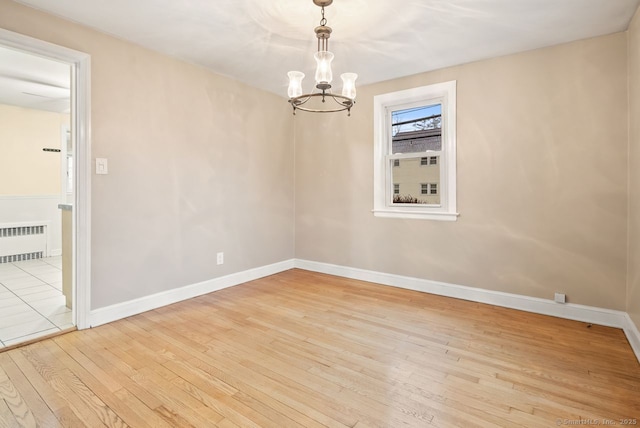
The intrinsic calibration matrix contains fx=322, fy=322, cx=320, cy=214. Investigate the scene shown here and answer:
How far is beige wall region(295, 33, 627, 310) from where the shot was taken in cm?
262

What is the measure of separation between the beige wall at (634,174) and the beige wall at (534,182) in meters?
0.09

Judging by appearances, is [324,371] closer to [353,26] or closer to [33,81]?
[353,26]

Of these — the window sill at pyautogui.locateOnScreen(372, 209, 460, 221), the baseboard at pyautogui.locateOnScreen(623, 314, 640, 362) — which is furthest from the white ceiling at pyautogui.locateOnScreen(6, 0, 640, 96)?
the baseboard at pyautogui.locateOnScreen(623, 314, 640, 362)

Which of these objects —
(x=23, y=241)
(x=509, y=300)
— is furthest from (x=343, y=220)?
(x=23, y=241)

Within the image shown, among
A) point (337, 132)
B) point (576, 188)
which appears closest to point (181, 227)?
point (337, 132)

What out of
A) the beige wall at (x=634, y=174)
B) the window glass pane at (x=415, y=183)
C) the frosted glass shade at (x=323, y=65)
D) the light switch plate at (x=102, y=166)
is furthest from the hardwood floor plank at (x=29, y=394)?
the beige wall at (x=634, y=174)

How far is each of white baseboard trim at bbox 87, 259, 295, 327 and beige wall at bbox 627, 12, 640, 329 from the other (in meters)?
3.49

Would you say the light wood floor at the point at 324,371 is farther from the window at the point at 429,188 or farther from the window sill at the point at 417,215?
the window at the point at 429,188

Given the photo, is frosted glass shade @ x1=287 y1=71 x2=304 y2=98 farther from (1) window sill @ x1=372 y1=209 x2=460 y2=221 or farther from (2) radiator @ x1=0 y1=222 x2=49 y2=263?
(2) radiator @ x1=0 y1=222 x2=49 y2=263

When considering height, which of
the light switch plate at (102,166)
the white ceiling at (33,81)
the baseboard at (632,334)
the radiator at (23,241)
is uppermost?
the white ceiling at (33,81)

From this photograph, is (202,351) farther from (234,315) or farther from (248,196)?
(248,196)

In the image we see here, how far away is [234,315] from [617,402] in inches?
102

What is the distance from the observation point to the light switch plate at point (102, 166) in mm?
2606

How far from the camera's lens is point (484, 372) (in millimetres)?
1945
